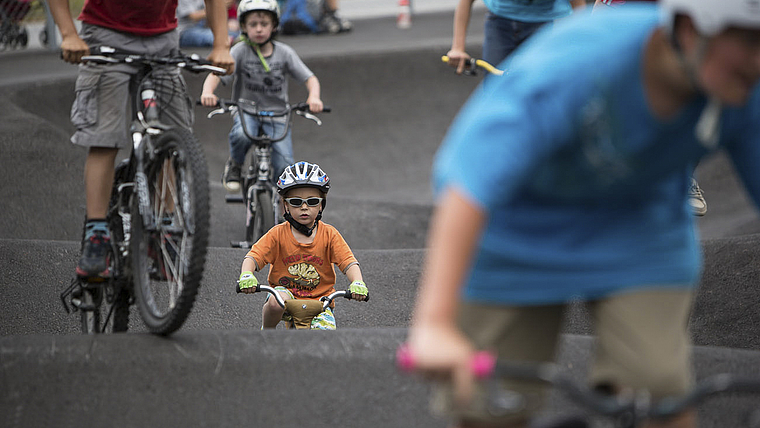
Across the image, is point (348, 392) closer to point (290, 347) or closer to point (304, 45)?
point (290, 347)

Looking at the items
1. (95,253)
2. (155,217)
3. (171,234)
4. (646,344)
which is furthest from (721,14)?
(95,253)

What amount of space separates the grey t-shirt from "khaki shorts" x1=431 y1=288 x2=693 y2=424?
232 inches

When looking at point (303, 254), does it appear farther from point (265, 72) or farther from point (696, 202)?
point (265, 72)

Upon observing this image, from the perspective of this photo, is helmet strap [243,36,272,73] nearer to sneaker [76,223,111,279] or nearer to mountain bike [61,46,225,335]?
mountain bike [61,46,225,335]

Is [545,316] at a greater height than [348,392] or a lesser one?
greater

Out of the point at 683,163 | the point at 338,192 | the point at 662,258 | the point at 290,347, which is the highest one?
the point at 683,163

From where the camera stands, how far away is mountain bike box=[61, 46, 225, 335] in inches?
130

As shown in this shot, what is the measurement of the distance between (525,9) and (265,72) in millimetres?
2709

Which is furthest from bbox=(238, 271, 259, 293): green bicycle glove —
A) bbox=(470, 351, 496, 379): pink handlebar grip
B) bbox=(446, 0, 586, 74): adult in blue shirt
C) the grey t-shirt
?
the grey t-shirt

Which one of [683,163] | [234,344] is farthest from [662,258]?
[234,344]

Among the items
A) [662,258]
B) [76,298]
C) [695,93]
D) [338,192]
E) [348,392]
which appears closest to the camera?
→ [695,93]

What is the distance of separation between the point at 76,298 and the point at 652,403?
11.2 feet

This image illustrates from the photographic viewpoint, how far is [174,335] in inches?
143

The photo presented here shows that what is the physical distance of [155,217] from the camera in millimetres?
3658
